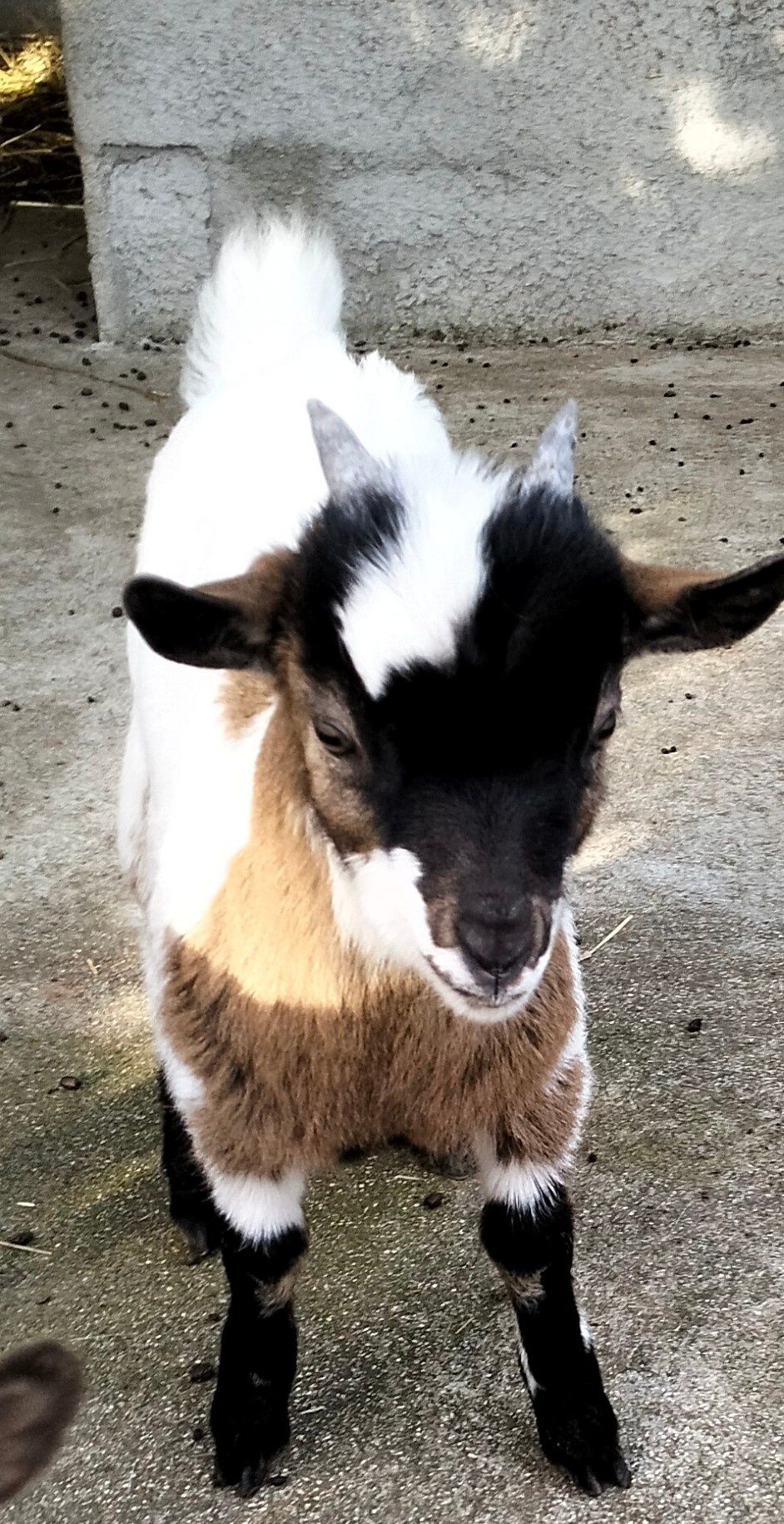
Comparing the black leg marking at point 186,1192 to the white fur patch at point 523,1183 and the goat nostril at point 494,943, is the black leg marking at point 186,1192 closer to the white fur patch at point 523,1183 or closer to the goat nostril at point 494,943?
the white fur patch at point 523,1183

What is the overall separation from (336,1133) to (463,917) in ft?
1.87

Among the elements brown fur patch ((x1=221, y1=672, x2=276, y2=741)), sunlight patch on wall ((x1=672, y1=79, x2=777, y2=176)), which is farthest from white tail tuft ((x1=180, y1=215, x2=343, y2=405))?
sunlight patch on wall ((x1=672, y1=79, x2=777, y2=176))

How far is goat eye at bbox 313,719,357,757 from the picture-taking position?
5.13ft

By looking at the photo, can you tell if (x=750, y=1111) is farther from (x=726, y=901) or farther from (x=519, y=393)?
(x=519, y=393)

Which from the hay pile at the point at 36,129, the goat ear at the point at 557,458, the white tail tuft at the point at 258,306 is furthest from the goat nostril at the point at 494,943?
the hay pile at the point at 36,129

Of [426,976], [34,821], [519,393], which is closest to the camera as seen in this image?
[426,976]

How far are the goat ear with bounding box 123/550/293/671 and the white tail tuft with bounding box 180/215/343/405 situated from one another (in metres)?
1.01

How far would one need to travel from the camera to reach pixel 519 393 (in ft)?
17.0

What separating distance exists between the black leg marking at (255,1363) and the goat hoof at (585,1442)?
1.11 ft

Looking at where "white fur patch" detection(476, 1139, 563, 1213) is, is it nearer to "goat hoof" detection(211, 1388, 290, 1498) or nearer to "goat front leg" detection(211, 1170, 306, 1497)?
"goat front leg" detection(211, 1170, 306, 1497)

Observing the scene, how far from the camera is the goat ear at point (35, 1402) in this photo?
3.34 feet

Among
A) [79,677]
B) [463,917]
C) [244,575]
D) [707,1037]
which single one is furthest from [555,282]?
[463,917]

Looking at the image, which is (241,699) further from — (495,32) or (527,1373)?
(495,32)

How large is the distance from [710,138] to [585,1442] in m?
4.70
